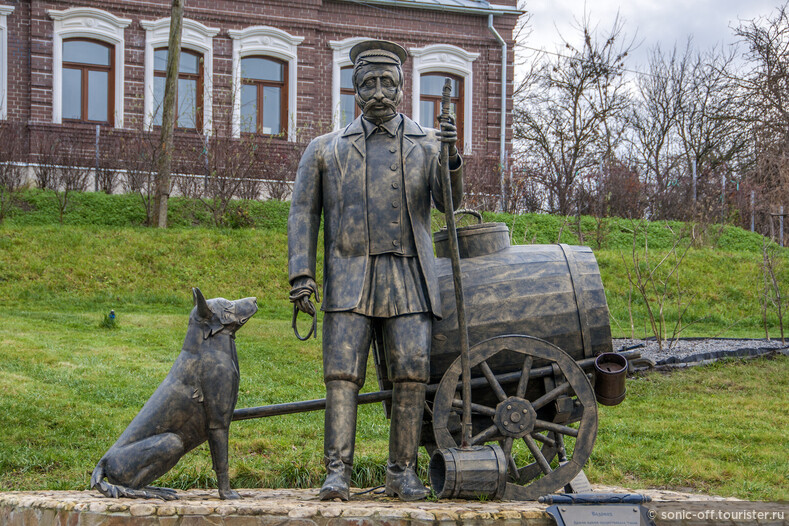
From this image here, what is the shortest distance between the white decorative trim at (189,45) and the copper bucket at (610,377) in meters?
15.7

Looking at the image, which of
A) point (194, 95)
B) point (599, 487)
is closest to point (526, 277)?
point (599, 487)

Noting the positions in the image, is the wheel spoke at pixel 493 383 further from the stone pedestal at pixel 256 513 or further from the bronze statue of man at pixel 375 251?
the stone pedestal at pixel 256 513

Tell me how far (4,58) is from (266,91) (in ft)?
17.6

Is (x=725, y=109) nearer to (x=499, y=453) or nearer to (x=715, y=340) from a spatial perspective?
(x=715, y=340)

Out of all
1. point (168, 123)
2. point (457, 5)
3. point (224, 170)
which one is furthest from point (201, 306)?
point (457, 5)

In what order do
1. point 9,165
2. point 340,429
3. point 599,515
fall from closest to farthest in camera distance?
point 599,515
point 340,429
point 9,165

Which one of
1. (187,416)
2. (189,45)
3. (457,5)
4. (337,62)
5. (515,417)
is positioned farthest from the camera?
(457,5)

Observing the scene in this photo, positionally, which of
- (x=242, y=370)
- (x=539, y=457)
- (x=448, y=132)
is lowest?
(x=242, y=370)

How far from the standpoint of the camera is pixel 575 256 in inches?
215

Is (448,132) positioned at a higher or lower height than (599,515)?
higher

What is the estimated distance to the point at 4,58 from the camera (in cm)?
1930

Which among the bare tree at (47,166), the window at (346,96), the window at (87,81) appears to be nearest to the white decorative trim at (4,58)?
the window at (87,81)

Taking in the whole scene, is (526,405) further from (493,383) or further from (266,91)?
(266,91)

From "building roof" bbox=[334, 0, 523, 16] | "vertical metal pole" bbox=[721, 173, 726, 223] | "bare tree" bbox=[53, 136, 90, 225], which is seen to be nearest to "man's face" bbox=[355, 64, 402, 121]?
"bare tree" bbox=[53, 136, 90, 225]
